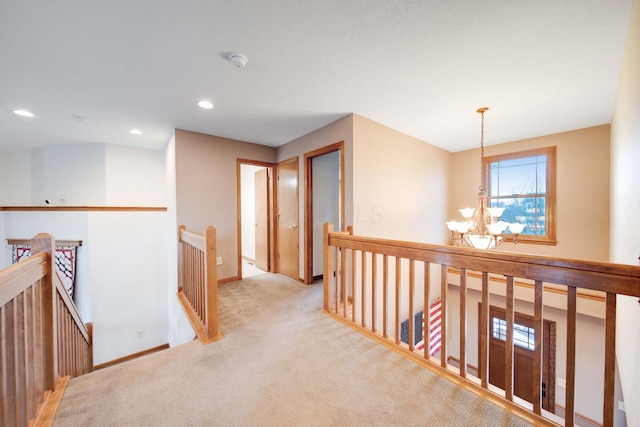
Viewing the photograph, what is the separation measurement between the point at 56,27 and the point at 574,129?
5.60m

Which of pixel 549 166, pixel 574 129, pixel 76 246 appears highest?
pixel 574 129

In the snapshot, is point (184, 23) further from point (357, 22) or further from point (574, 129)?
point (574, 129)

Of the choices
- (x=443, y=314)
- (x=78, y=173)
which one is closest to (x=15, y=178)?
(x=78, y=173)

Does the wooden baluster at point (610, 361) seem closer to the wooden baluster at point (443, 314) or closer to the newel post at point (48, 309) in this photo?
the wooden baluster at point (443, 314)

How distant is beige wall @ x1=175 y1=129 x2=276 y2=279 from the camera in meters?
3.29

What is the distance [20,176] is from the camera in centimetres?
441

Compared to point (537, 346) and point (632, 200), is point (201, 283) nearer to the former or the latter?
point (537, 346)

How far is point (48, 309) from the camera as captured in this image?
4.71ft

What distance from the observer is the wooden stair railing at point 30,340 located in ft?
3.26

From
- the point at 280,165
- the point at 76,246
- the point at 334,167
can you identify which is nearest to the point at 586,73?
the point at 334,167

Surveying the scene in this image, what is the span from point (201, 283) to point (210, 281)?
37 cm

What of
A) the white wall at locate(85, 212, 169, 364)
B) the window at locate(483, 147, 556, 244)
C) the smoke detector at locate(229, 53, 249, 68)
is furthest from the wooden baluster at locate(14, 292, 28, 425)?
the window at locate(483, 147, 556, 244)

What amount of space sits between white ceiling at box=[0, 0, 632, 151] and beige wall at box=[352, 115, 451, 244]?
352 mm

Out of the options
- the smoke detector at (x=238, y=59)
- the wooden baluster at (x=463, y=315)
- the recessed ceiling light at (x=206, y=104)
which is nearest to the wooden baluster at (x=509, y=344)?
the wooden baluster at (x=463, y=315)
